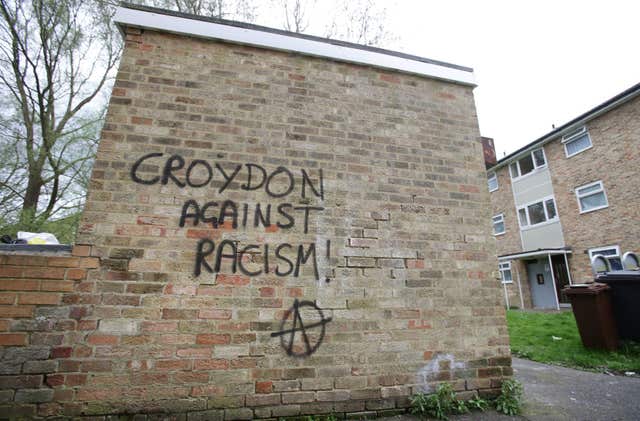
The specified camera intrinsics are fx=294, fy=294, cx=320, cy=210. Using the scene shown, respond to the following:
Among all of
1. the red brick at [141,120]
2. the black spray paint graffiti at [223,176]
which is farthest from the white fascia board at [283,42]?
the black spray paint graffiti at [223,176]

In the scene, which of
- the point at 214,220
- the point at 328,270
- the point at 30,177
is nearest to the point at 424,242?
the point at 328,270

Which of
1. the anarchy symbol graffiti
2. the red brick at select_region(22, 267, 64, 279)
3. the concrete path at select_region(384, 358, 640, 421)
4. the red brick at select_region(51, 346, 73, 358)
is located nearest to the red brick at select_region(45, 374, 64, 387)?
the red brick at select_region(51, 346, 73, 358)

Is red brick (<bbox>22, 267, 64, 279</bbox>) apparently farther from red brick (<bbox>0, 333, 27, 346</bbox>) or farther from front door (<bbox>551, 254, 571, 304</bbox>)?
front door (<bbox>551, 254, 571, 304</bbox>)

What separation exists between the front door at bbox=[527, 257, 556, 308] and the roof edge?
567 cm

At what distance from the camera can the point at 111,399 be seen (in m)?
2.19

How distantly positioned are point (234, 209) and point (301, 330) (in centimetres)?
126

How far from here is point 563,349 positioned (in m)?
5.12

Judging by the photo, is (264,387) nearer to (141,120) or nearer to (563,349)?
(141,120)

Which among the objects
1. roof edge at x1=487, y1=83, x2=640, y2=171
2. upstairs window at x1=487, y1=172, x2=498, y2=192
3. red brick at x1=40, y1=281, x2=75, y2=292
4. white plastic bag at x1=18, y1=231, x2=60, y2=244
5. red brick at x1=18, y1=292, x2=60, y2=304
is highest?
roof edge at x1=487, y1=83, x2=640, y2=171

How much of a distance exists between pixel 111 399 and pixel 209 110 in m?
2.59

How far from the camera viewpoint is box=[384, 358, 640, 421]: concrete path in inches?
103

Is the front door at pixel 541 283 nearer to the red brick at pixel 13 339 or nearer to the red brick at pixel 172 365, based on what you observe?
the red brick at pixel 172 365

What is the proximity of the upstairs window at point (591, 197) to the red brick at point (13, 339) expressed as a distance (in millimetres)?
16740

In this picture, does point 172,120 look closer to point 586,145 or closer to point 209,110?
point 209,110
